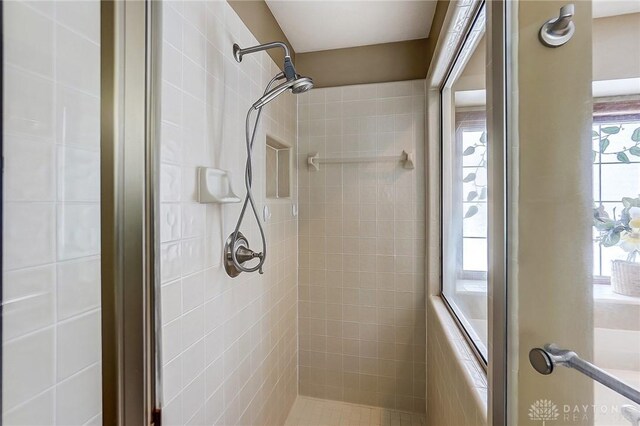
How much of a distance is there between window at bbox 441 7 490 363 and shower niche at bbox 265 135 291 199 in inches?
39.8

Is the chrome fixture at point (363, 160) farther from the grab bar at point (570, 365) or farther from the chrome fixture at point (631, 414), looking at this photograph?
the chrome fixture at point (631, 414)

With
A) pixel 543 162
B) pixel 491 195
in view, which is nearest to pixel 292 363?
pixel 491 195

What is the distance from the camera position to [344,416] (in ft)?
6.12

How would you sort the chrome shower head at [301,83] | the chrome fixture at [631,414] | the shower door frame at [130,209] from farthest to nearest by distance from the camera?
the chrome shower head at [301,83] < the shower door frame at [130,209] < the chrome fixture at [631,414]

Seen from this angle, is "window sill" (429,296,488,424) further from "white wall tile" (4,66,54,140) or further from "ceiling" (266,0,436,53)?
"ceiling" (266,0,436,53)

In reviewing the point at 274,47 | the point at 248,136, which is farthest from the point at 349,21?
the point at 248,136

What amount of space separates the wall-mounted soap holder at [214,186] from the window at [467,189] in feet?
2.86

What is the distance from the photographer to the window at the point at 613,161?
1.55 feet

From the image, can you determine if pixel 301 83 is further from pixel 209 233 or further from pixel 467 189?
pixel 467 189

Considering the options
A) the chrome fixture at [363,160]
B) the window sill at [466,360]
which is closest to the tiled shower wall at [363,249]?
the chrome fixture at [363,160]

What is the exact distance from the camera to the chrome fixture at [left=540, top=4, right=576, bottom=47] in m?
0.55

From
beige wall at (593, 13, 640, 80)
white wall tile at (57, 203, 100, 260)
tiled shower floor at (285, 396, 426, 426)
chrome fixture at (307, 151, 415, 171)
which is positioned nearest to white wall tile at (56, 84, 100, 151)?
white wall tile at (57, 203, 100, 260)

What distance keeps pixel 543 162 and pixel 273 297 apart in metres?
1.42

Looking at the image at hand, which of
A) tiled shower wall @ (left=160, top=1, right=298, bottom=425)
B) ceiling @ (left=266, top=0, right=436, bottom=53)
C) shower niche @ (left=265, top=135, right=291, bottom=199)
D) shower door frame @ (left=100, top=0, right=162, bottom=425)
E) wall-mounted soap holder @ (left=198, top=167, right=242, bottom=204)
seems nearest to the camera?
shower door frame @ (left=100, top=0, right=162, bottom=425)
